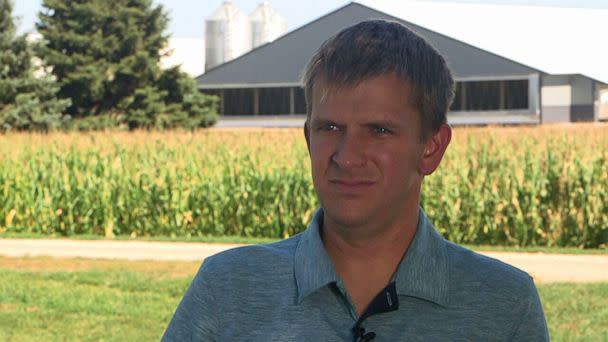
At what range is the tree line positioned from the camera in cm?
4256

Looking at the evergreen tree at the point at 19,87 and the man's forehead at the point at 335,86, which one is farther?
the evergreen tree at the point at 19,87

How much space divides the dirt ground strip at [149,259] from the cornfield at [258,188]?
181cm

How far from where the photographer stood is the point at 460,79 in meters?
43.9

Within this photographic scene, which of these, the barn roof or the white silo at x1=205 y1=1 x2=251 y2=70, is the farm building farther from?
the white silo at x1=205 y1=1 x2=251 y2=70

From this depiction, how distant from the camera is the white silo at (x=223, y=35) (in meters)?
54.4

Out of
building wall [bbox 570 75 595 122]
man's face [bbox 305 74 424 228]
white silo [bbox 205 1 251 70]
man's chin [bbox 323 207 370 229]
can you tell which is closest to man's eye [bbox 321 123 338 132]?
man's face [bbox 305 74 424 228]

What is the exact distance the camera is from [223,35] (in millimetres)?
54594

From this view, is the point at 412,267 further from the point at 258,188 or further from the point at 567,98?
the point at 567,98

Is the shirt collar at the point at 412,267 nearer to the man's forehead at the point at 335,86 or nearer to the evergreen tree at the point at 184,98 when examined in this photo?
the man's forehead at the point at 335,86

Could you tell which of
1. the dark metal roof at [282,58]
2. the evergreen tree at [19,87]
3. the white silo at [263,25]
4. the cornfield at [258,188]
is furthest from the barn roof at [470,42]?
the cornfield at [258,188]

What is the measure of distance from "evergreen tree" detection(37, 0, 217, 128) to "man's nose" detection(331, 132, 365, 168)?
40.6m

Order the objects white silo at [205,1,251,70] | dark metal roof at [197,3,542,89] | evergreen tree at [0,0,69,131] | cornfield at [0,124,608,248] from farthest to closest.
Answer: white silo at [205,1,251,70] → dark metal roof at [197,3,542,89] → evergreen tree at [0,0,69,131] → cornfield at [0,124,608,248]

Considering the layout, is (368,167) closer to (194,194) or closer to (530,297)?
(530,297)

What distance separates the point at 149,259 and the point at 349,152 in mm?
11522
